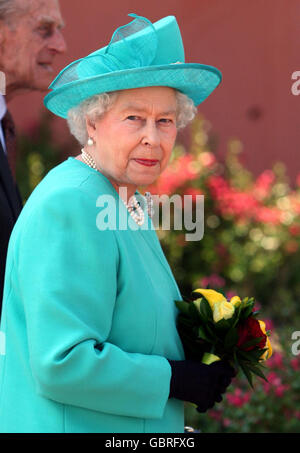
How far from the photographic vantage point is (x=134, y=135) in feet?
6.28

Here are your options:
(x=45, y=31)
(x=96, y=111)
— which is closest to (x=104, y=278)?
(x=96, y=111)

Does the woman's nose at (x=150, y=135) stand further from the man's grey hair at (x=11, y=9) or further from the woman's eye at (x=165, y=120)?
the man's grey hair at (x=11, y=9)

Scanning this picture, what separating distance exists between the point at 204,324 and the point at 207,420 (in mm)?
1727

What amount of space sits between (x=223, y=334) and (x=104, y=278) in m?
0.55

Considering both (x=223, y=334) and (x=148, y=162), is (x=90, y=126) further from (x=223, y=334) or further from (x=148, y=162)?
(x=223, y=334)

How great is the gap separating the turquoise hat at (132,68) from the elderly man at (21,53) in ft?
2.33

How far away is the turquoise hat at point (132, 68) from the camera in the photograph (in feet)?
6.09

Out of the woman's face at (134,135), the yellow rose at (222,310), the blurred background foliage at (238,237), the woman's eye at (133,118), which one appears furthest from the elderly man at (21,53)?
the blurred background foliage at (238,237)

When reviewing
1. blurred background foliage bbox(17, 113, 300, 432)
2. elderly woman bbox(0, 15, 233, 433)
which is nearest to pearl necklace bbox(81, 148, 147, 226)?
elderly woman bbox(0, 15, 233, 433)

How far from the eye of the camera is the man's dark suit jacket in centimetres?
246

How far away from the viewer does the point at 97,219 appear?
5.74ft

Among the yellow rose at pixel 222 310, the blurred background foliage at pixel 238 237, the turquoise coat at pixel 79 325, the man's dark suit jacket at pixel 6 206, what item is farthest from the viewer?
the blurred background foliage at pixel 238 237

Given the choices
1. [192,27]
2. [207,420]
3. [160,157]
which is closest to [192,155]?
[192,27]

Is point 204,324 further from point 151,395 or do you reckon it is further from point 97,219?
point 97,219
